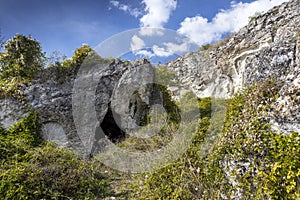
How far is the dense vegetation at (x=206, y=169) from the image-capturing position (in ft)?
8.49

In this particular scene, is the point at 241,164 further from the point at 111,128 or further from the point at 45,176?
the point at 111,128

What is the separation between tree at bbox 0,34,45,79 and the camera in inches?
321

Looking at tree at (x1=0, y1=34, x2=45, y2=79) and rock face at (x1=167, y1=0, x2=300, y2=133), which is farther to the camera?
tree at (x1=0, y1=34, x2=45, y2=79)

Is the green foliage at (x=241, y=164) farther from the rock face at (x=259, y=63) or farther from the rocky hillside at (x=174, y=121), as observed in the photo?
the rock face at (x=259, y=63)

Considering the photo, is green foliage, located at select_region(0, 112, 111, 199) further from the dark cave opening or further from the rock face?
the rock face

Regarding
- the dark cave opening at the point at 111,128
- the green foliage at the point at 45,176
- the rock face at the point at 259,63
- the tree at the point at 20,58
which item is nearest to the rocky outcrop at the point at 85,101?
the dark cave opening at the point at 111,128

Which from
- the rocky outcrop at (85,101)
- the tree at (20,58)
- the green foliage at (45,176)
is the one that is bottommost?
the green foliage at (45,176)

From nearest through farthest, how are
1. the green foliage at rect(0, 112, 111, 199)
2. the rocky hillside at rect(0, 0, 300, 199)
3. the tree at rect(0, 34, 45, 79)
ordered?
1. the rocky hillside at rect(0, 0, 300, 199)
2. the green foliage at rect(0, 112, 111, 199)
3. the tree at rect(0, 34, 45, 79)

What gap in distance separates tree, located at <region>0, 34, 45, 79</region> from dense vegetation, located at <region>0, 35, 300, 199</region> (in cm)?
289

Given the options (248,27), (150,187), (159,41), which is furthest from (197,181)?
(248,27)

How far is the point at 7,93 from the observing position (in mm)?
7676

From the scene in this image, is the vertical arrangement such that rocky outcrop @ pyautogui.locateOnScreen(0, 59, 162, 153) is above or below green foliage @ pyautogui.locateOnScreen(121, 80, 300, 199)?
above

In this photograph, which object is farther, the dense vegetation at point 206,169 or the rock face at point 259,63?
the rock face at point 259,63

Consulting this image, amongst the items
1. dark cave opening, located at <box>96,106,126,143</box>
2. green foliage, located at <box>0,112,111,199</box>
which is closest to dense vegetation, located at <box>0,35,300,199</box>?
green foliage, located at <box>0,112,111,199</box>
